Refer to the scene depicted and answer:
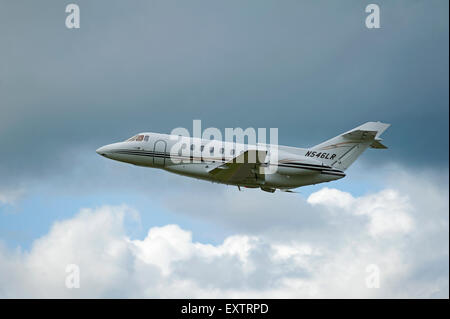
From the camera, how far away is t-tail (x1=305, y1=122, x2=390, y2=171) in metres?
59.8

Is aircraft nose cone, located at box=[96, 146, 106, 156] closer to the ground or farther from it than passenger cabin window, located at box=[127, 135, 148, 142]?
closer to the ground

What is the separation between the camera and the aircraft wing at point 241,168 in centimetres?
5593

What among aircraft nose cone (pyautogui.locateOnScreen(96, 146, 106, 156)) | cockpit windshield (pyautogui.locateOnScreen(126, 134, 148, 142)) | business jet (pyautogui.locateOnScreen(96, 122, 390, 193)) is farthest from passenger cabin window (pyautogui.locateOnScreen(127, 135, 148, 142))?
aircraft nose cone (pyautogui.locateOnScreen(96, 146, 106, 156))

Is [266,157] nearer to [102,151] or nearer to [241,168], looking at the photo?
[241,168]

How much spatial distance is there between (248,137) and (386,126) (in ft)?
38.3

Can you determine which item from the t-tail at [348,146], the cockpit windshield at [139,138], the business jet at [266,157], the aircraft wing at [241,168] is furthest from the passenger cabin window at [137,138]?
the t-tail at [348,146]

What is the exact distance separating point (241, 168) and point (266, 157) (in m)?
2.88

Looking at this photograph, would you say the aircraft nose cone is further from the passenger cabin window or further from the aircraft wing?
the aircraft wing

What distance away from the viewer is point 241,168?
57.3 metres

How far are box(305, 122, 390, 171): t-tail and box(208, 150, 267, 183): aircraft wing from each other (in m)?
6.29

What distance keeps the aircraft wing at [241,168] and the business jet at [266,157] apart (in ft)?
0.27

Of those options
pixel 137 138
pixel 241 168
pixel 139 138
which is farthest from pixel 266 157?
pixel 137 138
